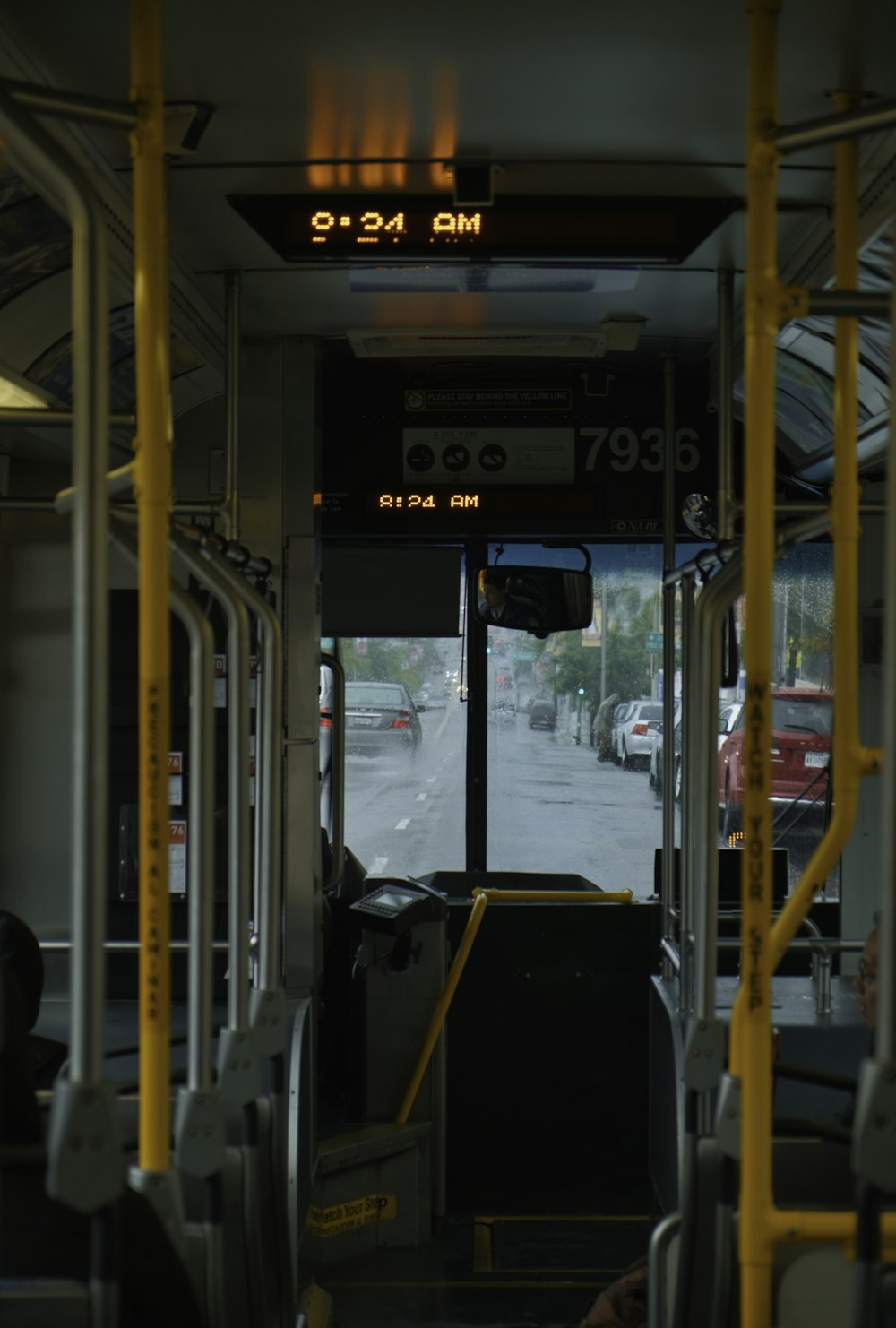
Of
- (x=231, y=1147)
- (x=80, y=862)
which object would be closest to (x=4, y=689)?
(x=231, y=1147)

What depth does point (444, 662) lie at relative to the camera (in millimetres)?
6141

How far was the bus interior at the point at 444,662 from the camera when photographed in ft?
6.66

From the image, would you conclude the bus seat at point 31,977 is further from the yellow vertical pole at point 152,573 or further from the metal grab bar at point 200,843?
the yellow vertical pole at point 152,573

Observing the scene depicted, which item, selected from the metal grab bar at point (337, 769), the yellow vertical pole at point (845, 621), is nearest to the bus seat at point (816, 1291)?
the yellow vertical pole at point (845, 621)

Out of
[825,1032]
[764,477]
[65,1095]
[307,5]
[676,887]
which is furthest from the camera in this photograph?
[676,887]

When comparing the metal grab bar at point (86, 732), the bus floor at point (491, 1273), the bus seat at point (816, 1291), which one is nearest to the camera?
the metal grab bar at point (86, 732)

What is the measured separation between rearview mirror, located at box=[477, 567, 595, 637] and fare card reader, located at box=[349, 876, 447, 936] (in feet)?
4.14

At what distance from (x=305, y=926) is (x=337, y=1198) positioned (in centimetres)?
105

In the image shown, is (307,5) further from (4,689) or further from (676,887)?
(676,887)

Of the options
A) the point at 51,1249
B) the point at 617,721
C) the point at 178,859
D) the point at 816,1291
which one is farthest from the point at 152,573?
the point at 617,721

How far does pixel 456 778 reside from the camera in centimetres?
617

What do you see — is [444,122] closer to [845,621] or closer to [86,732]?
[845,621]

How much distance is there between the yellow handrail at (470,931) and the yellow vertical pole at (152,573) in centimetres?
341

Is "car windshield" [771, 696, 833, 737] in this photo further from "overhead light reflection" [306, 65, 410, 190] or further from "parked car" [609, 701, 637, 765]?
"overhead light reflection" [306, 65, 410, 190]
